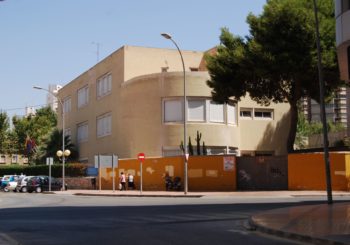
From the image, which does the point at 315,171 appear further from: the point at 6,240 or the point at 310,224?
the point at 6,240

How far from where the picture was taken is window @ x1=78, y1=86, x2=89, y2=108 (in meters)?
61.5

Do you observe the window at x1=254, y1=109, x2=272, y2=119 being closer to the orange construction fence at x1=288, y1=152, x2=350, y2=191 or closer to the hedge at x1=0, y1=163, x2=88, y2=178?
the hedge at x1=0, y1=163, x2=88, y2=178

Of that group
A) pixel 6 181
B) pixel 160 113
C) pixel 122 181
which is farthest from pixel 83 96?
pixel 122 181

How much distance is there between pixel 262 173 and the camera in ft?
116

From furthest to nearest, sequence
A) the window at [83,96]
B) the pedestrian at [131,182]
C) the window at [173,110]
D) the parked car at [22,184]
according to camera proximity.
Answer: the window at [83,96] → the parked car at [22,184] → the window at [173,110] → the pedestrian at [131,182]

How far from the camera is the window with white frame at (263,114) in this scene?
2023 inches

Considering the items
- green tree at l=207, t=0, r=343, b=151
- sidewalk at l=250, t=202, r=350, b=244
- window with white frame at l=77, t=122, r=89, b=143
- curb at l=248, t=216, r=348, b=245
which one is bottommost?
curb at l=248, t=216, r=348, b=245

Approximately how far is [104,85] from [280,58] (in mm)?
25134

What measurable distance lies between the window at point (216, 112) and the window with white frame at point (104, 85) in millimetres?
12061

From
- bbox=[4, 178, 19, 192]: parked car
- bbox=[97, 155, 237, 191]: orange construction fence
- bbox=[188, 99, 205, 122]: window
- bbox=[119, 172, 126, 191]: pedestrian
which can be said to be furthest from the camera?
bbox=[4, 178, 19, 192]: parked car

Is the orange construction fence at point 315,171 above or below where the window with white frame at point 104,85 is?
below

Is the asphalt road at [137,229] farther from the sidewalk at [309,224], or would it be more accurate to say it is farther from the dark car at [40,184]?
the dark car at [40,184]

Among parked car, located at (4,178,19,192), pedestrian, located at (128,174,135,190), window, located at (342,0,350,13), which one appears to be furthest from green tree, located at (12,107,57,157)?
window, located at (342,0,350,13)

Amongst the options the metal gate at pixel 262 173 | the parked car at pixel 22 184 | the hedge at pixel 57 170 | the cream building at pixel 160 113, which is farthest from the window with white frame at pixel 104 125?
the metal gate at pixel 262 173
